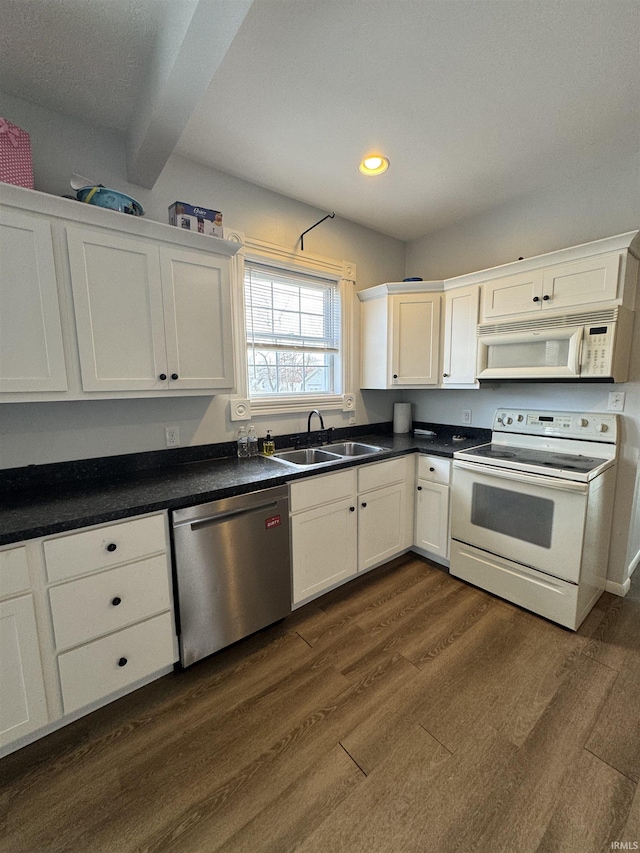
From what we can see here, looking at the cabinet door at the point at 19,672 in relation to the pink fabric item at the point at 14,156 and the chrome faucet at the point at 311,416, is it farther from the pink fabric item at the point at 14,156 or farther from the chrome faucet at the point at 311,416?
the chrome faucet at the point at 311,416

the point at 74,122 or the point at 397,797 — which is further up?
the point at 74,122

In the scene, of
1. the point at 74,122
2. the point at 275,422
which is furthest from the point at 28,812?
the point at 74,122

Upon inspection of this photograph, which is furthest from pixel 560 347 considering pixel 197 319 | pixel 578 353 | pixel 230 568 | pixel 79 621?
pixel 79 621

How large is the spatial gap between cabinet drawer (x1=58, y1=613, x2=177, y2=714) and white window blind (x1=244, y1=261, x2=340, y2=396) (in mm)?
1523

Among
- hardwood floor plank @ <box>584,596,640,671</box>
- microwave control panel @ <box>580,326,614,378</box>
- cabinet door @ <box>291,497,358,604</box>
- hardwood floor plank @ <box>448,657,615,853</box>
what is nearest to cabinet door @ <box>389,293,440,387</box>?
microwave control panel @ <box>580,326,614,378</box>

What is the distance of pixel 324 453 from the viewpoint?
Result: 2.59 meters

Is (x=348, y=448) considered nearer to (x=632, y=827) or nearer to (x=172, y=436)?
(x=172, y=436)

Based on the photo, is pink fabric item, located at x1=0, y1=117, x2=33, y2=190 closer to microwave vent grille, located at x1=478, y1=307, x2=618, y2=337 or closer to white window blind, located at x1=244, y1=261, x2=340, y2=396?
white window blind, located at x1=244, y1=261, x2=340, y2=396

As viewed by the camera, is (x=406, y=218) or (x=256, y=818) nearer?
(x=256, y=818)

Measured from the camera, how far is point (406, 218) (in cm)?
282

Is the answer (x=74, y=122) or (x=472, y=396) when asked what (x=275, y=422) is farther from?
(x=74, y=122)

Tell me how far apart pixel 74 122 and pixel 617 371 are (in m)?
3.19

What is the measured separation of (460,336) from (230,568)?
2245 mm

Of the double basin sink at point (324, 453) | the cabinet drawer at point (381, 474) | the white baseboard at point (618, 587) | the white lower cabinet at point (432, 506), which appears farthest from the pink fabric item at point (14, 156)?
the white baseboard at point (618, 587)
